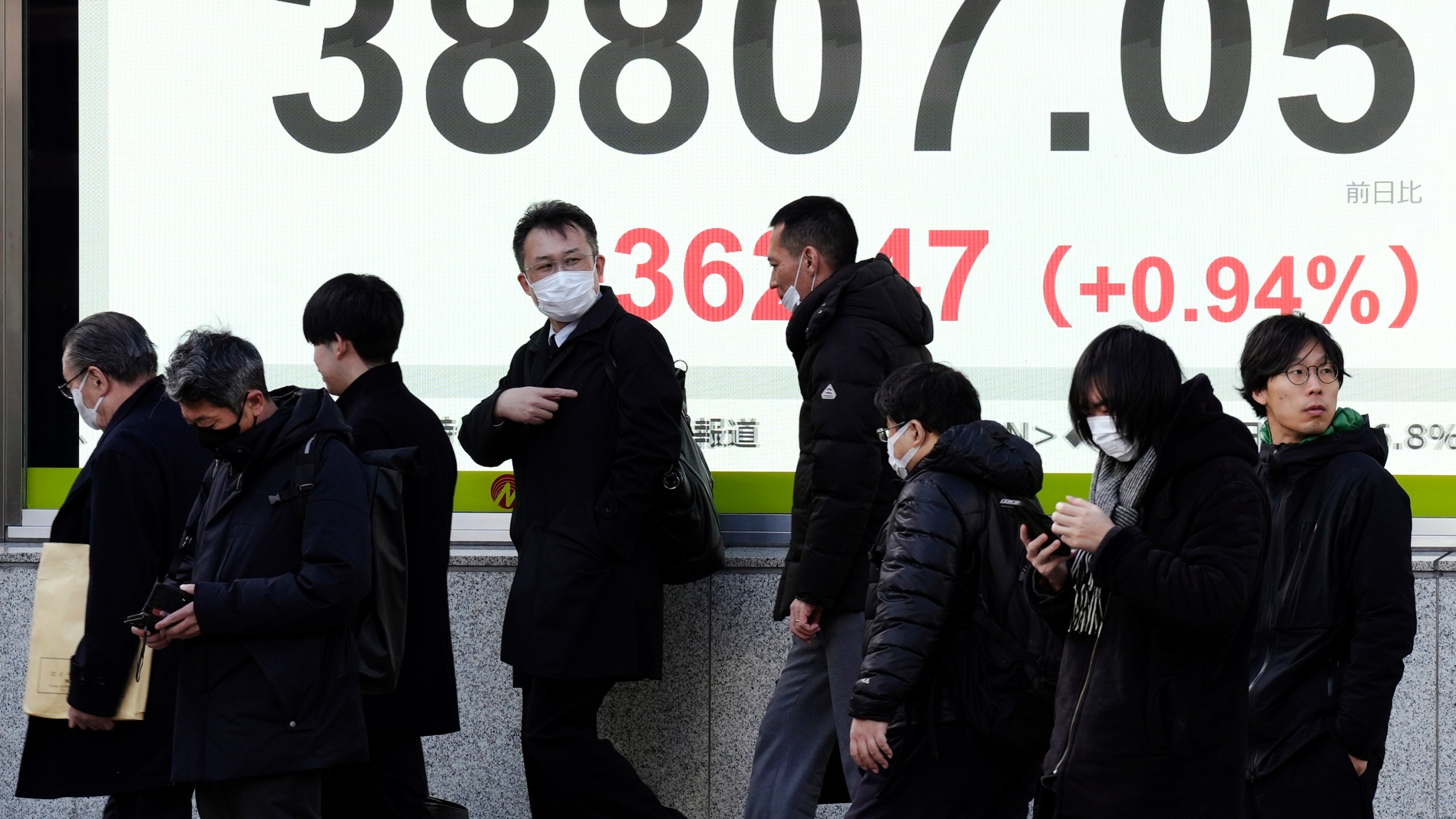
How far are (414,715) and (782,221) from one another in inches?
75.3

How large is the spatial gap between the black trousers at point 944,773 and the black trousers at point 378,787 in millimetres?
1655

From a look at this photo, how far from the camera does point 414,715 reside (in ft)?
14.7

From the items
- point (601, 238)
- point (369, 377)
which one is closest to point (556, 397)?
point (369, 377)

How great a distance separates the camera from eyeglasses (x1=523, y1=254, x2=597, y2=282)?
187 inches

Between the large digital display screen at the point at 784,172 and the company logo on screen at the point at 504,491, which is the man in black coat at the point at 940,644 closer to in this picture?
the large digital display screen at the point at 784,172

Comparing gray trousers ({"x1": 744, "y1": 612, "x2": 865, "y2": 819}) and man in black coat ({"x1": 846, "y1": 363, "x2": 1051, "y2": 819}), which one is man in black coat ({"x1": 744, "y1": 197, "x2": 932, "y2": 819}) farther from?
man in black coat ({"x1": 846, "y1": 363, "x2": 1051, "y2": 819})

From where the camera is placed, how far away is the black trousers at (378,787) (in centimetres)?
446

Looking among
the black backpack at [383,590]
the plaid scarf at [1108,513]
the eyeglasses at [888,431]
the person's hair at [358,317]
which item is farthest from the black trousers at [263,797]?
the plaid scarf at [1108,513]

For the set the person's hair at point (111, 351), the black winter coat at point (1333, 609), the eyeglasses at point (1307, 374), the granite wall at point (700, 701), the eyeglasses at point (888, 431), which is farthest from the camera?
the granite wall at point (700, 701)

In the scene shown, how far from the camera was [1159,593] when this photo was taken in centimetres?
298

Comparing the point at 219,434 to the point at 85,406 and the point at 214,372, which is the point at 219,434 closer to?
the point at 214,372

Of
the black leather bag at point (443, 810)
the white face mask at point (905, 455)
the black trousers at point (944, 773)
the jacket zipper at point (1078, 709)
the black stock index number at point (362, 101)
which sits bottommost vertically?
the black leather bag at point (443, 810)

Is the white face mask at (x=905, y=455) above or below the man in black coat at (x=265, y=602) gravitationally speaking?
above

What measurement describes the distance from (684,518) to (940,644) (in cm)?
144
